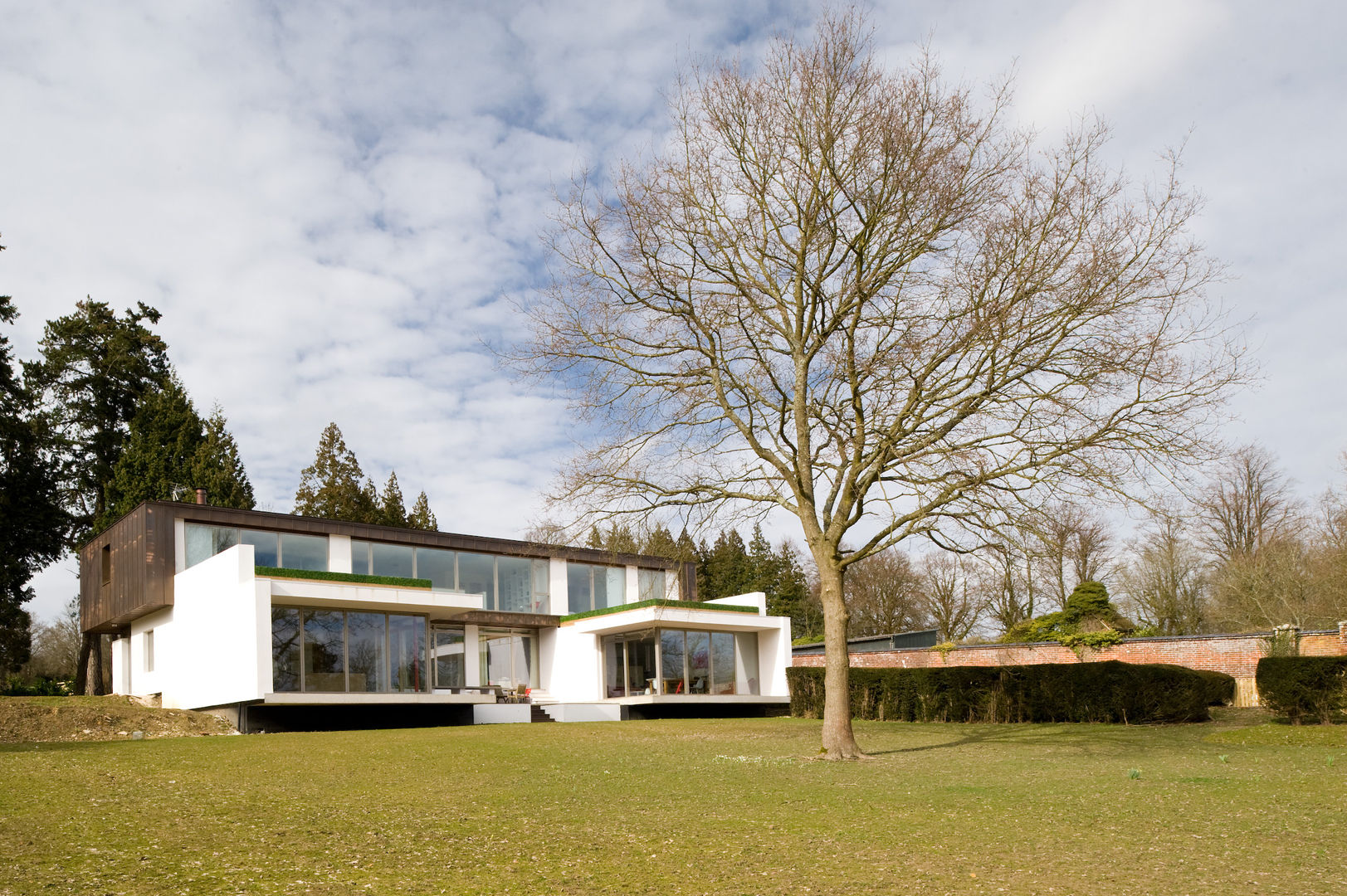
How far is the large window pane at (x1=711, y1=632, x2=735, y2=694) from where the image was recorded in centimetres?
3148

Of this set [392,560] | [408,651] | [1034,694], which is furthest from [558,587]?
[1034,694]

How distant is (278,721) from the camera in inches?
955

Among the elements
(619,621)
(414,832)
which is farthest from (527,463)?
(619,621)

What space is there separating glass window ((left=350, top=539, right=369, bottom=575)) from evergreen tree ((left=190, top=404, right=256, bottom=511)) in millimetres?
Result: 9966

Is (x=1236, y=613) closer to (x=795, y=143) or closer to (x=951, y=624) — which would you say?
(x=951, y=624)

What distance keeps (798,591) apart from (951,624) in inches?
425

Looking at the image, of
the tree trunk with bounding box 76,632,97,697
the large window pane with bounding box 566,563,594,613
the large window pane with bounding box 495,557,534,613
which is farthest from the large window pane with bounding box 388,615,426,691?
the tree trunk with bounding box 76,632,97,697

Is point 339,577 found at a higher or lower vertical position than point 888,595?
higher

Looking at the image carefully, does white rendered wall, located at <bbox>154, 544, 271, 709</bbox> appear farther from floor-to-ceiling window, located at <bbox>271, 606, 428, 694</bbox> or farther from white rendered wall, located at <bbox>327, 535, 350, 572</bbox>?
white rendered wall, located at <bbox>327, 535, 350, 572</bbox>

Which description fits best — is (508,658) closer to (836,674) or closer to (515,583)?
(515,583)

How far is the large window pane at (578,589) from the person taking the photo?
34281mm

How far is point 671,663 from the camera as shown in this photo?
30.7m

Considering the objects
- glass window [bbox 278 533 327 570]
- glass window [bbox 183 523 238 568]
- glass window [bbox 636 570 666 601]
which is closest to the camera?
glass window [bbox 183 523 238 568]

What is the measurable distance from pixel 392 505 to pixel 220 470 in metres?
12.0
